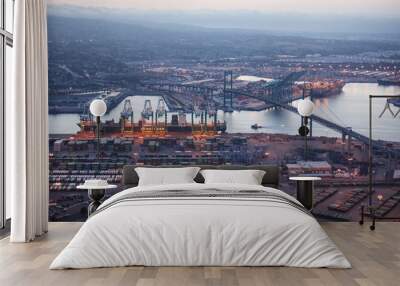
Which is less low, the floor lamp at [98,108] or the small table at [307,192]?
the floor lamp at [98,108]

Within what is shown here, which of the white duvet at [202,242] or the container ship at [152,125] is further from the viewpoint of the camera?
the container ship at [152,125]

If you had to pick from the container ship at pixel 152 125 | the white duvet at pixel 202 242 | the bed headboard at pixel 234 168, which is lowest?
the white duvet at pixel 202 242

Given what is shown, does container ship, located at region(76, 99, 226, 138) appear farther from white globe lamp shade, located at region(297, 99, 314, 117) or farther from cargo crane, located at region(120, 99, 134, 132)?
white globe lamp shade, located at region(297, 99, 314, 117)

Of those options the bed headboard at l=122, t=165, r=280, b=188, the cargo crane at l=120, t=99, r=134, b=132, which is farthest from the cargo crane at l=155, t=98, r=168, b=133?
the bed headboard at l=122, t=165, r=280, b=188

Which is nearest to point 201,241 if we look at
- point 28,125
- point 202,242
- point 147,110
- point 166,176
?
point 202,242

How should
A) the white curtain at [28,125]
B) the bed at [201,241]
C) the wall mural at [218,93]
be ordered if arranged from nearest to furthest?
1. the bed at [201,241]
2. the white curtain at [28,125]
3. the wall mural at [218,93]

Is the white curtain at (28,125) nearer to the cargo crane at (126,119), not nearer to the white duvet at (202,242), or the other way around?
the white duvet at (202,242)

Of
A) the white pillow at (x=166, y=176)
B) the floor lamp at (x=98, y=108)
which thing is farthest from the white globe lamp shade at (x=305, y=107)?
the floor lamp at (x=98, y=108)

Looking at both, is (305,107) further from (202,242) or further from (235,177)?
(202,242)
